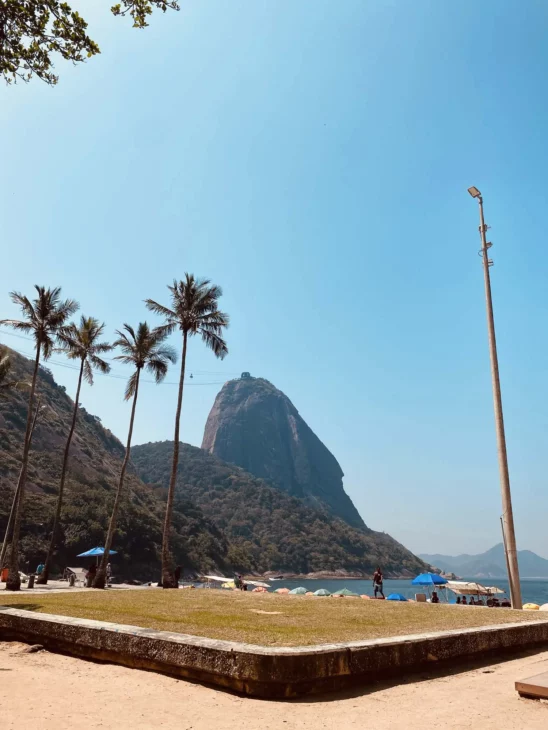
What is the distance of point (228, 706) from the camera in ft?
16.2

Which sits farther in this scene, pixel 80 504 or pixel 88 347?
pixel 80 504

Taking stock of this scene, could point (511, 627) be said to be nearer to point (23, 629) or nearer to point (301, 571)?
point (23, 629)

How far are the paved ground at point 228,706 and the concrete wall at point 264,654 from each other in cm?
15

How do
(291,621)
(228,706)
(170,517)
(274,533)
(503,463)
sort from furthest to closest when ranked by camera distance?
(274,533) < (170,517) < (503,463) < (291,621) < (228,706)

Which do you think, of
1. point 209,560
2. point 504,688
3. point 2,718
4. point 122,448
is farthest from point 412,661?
point 122,448

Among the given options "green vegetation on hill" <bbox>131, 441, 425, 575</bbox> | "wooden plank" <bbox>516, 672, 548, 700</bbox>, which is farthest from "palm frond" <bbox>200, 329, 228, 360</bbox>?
"green vegetation on hill" <bbox>131, 441, 425, 575</bbox>

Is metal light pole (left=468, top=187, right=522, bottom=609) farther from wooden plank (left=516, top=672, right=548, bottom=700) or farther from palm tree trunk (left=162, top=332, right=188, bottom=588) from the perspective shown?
palm tree trunk (left=162, top=332, right=188, bottom=588)

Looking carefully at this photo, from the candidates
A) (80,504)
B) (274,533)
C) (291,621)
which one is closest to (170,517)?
(291,621)

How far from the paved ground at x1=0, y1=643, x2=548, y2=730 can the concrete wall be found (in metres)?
0.15

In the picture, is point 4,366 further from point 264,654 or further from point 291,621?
point 264,654

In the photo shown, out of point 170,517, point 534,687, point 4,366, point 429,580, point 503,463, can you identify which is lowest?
point 429,580

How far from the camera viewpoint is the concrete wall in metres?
5.20

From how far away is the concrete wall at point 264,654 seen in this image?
5.20m

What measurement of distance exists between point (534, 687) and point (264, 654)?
2.73m
